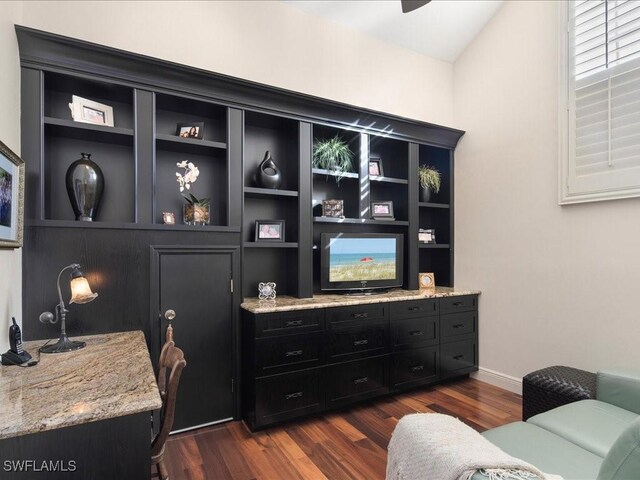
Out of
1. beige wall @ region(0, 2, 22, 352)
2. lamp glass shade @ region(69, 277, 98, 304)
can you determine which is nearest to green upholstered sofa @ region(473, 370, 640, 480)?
lamp glass shade @ region(69, 277, 98, 304)

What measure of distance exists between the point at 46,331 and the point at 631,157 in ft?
13.1

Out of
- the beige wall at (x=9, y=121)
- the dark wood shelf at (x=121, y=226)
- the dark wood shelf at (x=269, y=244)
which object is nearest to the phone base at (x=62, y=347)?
the beige wall at (x=9, y=121)

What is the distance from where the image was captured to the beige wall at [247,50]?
1.91 metres

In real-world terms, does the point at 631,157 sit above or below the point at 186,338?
above

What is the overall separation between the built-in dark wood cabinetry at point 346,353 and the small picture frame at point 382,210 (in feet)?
2.81

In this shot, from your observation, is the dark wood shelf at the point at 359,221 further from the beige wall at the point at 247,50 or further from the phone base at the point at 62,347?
the phone base at the point at 62,347

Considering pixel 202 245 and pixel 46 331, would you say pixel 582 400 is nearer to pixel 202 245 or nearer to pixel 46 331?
pixel 202 245

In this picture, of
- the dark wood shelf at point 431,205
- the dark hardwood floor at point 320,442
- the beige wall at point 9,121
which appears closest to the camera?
the beige wall at point 9,121

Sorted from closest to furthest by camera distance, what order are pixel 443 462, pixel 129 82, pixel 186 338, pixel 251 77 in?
pixel 443 462
pixel 129 82
pixel 186 338
pixel 251 77

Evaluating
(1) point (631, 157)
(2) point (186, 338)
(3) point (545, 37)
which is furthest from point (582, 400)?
(3) point (545, 37)

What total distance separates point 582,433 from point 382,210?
2.27 meters

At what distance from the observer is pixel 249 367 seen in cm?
254

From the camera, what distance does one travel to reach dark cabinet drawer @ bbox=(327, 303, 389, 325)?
2748 mm

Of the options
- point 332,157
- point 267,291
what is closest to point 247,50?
point 332,157
